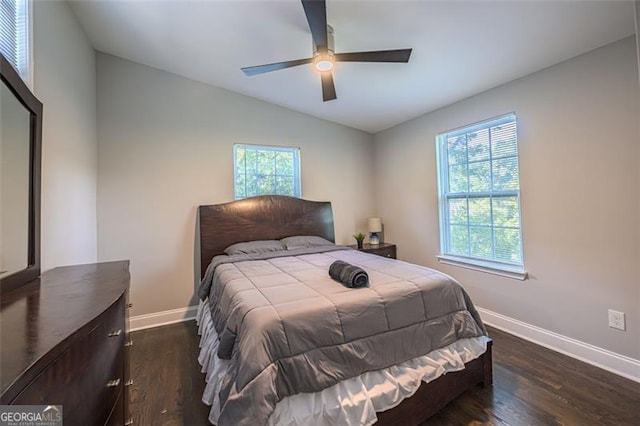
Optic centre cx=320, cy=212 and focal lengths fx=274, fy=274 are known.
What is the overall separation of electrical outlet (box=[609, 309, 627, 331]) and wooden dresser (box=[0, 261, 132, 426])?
3277 mm

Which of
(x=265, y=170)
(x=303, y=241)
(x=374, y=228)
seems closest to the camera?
(x=303, y=241)

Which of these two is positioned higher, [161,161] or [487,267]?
[161,161]

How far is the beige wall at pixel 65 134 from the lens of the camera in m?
1.84

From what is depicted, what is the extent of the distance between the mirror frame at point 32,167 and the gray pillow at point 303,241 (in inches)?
89.2

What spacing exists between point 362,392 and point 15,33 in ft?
8.89

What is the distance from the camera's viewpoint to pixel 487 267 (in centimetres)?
299

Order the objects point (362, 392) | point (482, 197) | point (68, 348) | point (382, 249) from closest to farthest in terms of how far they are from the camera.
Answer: point (68, 348) < point (362, 392) < point (482, 197) < point (382, 249)

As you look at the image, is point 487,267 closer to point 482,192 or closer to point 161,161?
A: point 482,192

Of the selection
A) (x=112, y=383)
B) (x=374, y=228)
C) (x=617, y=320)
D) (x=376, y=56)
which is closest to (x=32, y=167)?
(x=112, y=383)

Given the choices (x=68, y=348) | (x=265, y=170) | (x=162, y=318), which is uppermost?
(x=265, y=170)

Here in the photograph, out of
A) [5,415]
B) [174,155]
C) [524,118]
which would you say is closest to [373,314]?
[5,415]

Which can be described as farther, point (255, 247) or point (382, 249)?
point (382, 249)

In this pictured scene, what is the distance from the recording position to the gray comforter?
1.30 m

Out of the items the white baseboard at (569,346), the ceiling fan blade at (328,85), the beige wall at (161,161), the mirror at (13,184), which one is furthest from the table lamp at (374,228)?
the mirror at (13,184)
